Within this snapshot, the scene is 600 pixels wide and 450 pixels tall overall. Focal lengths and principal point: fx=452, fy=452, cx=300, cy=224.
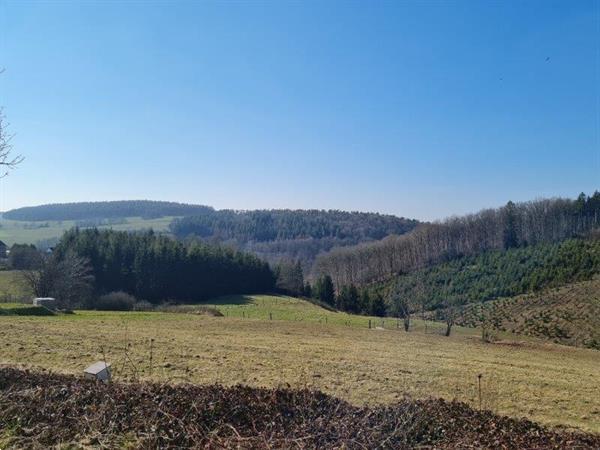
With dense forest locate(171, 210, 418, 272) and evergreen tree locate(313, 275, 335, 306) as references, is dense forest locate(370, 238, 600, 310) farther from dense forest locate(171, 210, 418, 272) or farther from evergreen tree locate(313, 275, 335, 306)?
dense forest locate(171, 210, 418, 272)

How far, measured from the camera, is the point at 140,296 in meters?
62.3

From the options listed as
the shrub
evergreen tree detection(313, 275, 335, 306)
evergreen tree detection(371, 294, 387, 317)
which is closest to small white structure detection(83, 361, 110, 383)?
the shrub

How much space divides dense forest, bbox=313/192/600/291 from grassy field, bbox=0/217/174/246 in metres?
68.8

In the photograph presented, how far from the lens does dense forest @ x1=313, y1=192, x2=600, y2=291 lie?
87000mm

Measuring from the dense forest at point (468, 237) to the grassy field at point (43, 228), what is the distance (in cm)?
6884

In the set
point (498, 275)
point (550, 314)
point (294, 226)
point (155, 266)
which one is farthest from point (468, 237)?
point (294, 226)

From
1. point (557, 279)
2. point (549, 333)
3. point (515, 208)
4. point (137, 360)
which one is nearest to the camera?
point (137, 360)

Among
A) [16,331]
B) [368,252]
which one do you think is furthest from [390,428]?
[368,252]

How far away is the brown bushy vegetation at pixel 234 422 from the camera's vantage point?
16.3 ft

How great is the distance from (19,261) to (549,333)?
65000mm

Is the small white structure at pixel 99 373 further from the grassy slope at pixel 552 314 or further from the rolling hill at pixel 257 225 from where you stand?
the rolling hill at pixel 257 225

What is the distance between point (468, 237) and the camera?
96.8 m

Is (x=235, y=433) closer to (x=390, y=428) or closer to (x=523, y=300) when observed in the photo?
(x=390, y=428)

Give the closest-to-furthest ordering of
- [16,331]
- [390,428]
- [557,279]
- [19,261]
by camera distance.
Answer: [390,428]
[16,331]
[19,261]
[557,279]
